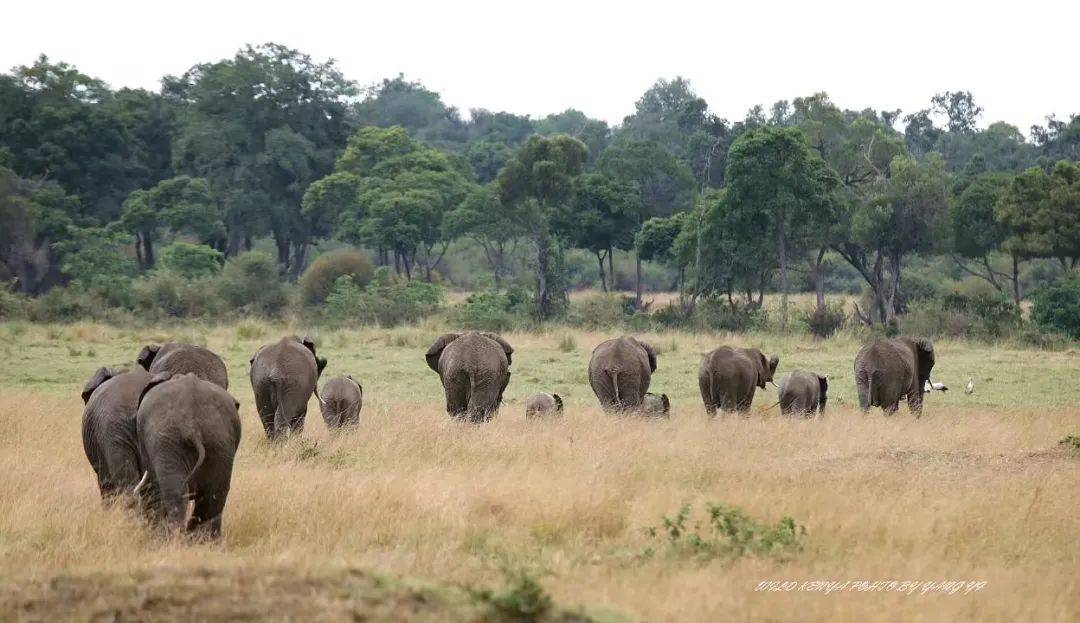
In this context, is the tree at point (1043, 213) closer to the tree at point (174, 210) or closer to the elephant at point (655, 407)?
the elephant at point (655, 407)

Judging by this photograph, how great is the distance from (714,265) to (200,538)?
3390 cm

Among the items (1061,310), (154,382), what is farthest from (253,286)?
(154,382)

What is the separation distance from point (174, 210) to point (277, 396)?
40989mm

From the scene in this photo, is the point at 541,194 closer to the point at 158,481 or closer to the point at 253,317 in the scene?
the point at 253,317

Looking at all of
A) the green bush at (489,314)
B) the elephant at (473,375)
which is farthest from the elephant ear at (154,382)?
the green bush at (489,314)

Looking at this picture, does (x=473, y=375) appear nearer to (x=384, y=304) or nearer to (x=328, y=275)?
(x=384, y=304)

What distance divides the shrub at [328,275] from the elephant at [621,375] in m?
27.6

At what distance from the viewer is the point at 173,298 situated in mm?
39938

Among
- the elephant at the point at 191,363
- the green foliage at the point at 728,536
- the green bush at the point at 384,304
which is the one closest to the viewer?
the green foliage at the point at 728,536

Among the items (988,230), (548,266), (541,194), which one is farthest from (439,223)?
(988,230)

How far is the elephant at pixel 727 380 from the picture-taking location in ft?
56.5

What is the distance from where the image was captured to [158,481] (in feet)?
27.7

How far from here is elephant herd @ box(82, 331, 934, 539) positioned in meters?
8.45

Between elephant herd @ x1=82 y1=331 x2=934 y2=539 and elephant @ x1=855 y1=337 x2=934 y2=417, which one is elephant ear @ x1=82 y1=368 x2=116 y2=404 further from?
elephant @ x1=855 y1=337 x2=934 y2=417
